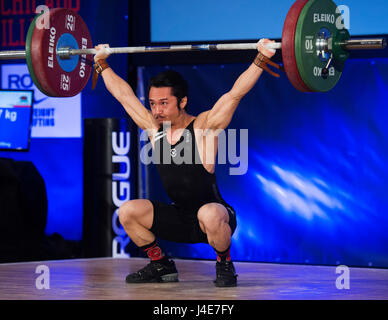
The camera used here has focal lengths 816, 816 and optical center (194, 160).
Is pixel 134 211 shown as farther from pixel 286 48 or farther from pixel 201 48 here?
pixel 286 48

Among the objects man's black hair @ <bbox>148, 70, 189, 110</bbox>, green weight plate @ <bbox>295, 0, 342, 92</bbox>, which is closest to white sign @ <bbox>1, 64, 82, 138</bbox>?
man's black hair @ <bbox>148, 70, 189, 110</bbox>

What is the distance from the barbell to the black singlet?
1.61 feet

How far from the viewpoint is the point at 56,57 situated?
4496mm

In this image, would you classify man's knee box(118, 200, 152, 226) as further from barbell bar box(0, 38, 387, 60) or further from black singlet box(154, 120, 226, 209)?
barbell bar box(0, 38, 387, 60)

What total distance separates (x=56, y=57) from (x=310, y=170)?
1.90 metres

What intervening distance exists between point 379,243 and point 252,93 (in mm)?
1326

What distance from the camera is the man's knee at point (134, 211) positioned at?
4.27 meters

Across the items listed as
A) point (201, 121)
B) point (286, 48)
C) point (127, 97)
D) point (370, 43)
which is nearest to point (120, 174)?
point (127, 97)

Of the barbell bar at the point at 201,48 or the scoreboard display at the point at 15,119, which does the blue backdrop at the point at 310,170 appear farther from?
the barbell bar at the point at 201,48

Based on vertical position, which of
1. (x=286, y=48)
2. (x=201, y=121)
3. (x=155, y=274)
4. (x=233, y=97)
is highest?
(x=286, y=48)
